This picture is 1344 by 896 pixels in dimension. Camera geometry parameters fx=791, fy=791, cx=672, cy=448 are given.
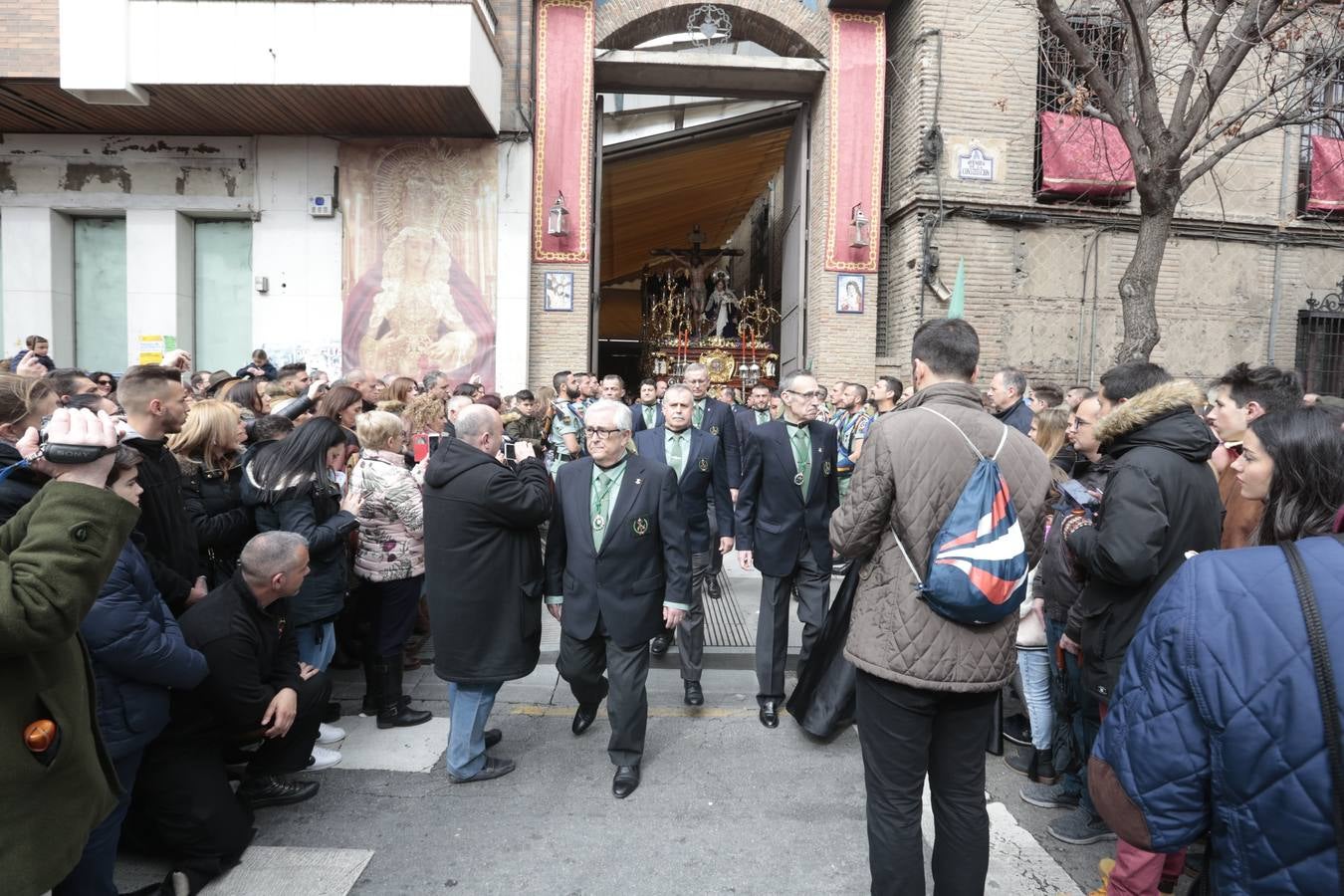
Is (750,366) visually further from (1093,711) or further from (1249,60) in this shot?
(1093,711)

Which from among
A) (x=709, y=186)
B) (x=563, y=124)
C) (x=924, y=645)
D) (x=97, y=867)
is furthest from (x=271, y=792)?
(x=709, y=186)

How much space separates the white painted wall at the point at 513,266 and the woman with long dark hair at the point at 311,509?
335 inches

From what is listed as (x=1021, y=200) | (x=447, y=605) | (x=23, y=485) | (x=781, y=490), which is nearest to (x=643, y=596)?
(x=447, y=605)

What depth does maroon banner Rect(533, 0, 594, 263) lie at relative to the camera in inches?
504

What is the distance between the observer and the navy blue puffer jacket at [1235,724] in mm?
1457

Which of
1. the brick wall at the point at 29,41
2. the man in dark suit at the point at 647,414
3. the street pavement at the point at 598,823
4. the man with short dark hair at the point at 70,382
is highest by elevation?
the brick wall at the point at 29,41

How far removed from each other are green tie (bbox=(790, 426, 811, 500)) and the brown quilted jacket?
7.27ft

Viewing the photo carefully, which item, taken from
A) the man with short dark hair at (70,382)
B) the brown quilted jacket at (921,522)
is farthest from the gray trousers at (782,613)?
the man with short dark hair at (70,382)

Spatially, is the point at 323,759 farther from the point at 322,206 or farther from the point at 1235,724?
the point at 322,206

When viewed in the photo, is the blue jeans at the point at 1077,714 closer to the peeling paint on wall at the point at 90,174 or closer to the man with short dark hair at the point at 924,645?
the man with short dark hair at the point at 924,645

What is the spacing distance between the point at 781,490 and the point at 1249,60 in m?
14.0

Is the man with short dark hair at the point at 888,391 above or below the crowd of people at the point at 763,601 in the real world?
above

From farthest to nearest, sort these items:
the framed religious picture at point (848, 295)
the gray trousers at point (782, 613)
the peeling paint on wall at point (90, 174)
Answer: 1. the framed religious picture at point (848, 295)
2. the peeling paint on wall at point (90, 174)
3. the gray trousers at point (782, 613)

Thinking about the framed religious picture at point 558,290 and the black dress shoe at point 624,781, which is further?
the framed religious picture at point 558,290
